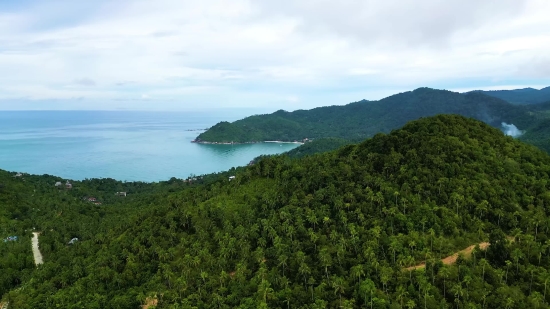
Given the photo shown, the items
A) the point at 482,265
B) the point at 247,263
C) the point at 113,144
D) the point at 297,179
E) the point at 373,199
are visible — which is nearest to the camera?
the point at 482,265

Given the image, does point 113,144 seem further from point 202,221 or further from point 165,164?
point 202,221

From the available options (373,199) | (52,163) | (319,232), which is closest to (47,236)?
(319,232)

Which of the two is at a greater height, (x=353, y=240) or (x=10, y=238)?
(x=353, y=240)

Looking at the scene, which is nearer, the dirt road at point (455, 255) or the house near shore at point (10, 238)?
the dirt road at point (455, 255)

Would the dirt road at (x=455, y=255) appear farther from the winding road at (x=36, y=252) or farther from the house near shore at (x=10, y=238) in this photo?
the house near shore at (x=10, y=238)

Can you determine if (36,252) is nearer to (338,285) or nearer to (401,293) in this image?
(338,285)

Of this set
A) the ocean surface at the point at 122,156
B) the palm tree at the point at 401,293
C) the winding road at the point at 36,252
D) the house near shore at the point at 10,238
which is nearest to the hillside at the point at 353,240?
the palm tree at the point at 401,293

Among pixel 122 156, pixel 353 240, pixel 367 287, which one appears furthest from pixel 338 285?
pixel 122 156

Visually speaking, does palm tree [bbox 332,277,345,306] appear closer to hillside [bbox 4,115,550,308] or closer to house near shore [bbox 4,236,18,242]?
hillside [bbox 4,115,550,308]

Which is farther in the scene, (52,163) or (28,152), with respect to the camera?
(28,152)
